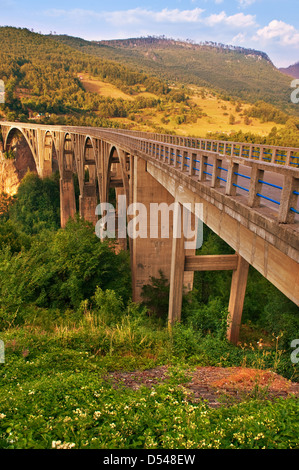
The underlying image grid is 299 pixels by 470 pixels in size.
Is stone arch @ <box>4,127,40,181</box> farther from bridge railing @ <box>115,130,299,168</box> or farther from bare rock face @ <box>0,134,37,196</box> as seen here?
bridge railing @ <box>115,130,299,168</box>

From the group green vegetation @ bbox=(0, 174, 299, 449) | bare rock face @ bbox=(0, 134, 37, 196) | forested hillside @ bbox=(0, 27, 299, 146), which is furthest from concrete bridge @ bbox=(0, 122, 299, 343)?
bare rock face @ bbox=(0, 134, 37, 196)

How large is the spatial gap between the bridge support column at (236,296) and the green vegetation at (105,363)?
74cm

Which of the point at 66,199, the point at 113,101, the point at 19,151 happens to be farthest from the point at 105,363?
the point at 113,101

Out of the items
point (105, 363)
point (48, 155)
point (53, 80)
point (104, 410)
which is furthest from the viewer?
point (53, 80)

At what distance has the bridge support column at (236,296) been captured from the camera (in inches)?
509

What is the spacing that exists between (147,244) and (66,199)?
25374 mm

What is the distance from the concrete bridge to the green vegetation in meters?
1.64

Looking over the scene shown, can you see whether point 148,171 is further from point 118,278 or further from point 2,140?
point 2,140

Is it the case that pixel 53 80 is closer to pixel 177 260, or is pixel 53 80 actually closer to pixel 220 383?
pixel 177 260

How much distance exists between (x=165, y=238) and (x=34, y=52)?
5591 inches

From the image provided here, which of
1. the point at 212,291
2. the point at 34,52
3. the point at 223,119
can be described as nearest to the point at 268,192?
the point at 212,291

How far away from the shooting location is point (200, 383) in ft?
22.4

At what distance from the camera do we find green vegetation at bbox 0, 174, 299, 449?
4.23 m

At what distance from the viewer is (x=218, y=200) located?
6.98 m
